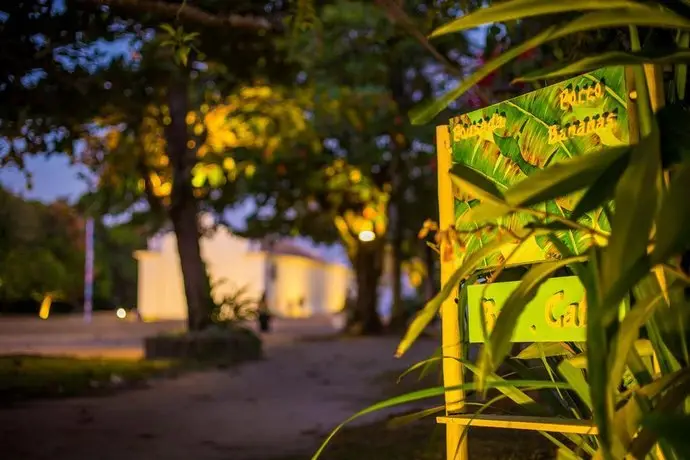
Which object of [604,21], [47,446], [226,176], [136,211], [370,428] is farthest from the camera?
[136,211]

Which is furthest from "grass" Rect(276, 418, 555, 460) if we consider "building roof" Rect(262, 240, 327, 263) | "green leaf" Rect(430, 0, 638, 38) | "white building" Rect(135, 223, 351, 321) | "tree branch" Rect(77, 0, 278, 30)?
"building roof" Rect(262, 240, 327, 263)

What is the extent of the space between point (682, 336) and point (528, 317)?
1.99 ft

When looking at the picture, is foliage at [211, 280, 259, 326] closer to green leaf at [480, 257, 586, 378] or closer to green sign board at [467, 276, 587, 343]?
green sign board at [467, 276, 587, 343]

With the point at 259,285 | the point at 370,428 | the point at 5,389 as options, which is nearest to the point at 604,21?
the point at 370,428

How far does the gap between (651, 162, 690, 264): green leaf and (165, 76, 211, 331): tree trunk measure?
12.9 meters

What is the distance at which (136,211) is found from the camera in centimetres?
2202

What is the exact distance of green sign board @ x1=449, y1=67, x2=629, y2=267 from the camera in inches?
89.5

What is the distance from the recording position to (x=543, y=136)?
8.05ft

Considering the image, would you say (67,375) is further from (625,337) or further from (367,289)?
(367,289)

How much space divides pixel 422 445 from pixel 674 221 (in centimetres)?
351

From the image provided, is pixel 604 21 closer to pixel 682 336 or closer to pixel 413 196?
pixel 682 336

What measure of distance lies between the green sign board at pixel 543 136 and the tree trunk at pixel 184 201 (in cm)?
1176

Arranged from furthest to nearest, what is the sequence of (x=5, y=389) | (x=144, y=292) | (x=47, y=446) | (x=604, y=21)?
(x=144, y=292)
(x=5, y=389)
(x=47, y=446)
(x=604, y=21)

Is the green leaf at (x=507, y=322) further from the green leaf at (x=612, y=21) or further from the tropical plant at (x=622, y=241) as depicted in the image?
the green leaf at (x=612, y=21)
